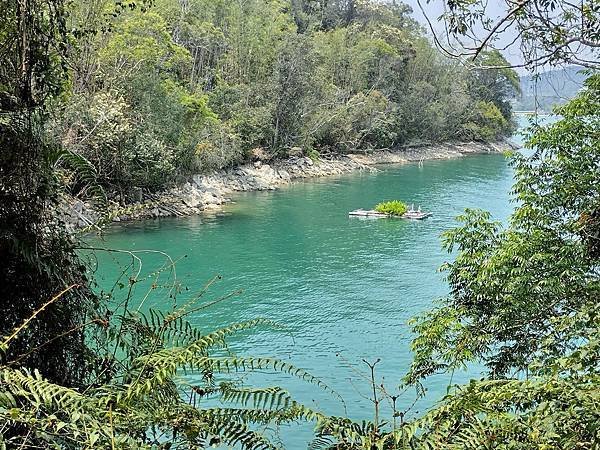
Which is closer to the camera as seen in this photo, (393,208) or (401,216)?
(401,216)

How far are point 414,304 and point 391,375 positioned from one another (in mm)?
3537

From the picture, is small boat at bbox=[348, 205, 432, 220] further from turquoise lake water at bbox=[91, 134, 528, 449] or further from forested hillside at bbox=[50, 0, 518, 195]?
forested hillside at bbox=[50, 0, 518, 195]

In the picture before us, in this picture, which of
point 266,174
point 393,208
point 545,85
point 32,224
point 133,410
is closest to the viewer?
point 133,410

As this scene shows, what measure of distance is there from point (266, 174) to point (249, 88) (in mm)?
4344

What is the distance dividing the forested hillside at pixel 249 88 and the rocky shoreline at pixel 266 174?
0.63 metres

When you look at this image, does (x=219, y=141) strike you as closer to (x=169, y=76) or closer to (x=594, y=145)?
(x=169, y=76)

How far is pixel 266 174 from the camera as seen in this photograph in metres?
27.4

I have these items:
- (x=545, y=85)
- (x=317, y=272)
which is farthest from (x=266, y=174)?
(x=545, y=85)

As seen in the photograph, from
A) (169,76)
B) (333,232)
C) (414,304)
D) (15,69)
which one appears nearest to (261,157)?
(169,76)

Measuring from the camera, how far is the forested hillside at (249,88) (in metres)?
17.2

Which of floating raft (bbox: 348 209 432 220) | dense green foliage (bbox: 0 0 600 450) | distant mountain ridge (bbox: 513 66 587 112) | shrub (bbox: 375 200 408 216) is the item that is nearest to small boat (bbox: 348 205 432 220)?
floating raft (bbox: 348 209 432 220)

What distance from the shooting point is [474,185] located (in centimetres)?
2797

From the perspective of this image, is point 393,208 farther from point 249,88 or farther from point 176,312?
point 176,312

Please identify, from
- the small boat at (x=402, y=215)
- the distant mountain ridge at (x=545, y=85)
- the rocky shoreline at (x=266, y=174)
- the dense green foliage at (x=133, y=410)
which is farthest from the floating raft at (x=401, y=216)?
the dense green foliage at (x=133, y=410)
